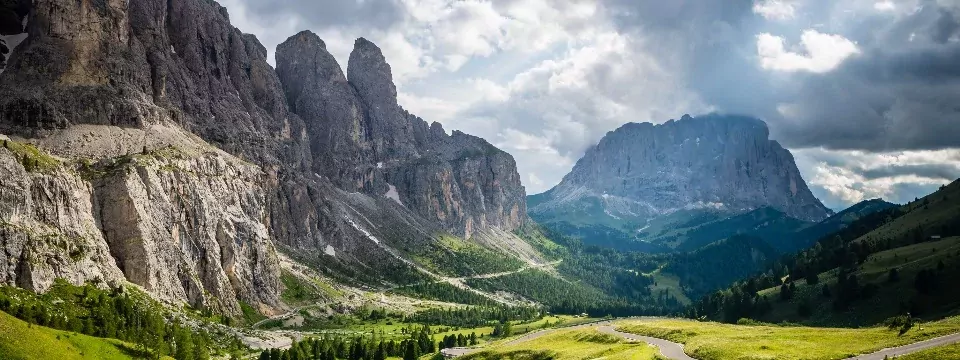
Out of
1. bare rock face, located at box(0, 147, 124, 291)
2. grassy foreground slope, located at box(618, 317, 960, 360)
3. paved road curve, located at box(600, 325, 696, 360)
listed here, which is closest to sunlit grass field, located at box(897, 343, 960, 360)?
grassy foreground slope, located at box(618, 317, 960, 360)

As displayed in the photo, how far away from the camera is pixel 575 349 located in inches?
5251

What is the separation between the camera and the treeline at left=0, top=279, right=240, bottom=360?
131m

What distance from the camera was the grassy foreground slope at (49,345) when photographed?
355 ft

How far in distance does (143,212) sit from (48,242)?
3855cm

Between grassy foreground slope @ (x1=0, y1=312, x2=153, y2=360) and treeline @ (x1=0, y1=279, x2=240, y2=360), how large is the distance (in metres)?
5.28

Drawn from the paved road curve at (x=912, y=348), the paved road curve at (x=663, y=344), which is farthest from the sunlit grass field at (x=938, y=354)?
the paved road curve at (x=663, y=344)

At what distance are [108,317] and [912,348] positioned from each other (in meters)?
144

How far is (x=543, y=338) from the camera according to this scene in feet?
531

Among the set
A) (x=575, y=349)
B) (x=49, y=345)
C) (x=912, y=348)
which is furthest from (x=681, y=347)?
(x=49, y=345)

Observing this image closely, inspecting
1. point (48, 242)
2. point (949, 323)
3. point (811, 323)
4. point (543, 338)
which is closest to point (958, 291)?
point (811, 323)

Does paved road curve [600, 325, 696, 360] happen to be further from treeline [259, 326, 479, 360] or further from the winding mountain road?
treeline [259, 326, 479, 360]

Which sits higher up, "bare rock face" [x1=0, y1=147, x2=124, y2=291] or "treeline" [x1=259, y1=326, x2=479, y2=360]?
"bare rock face" [x1=0, y1=147, x2=124, y2=291]

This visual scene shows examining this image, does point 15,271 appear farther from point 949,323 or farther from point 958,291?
point 958,291

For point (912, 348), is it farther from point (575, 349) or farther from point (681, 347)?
point (575, 349)
